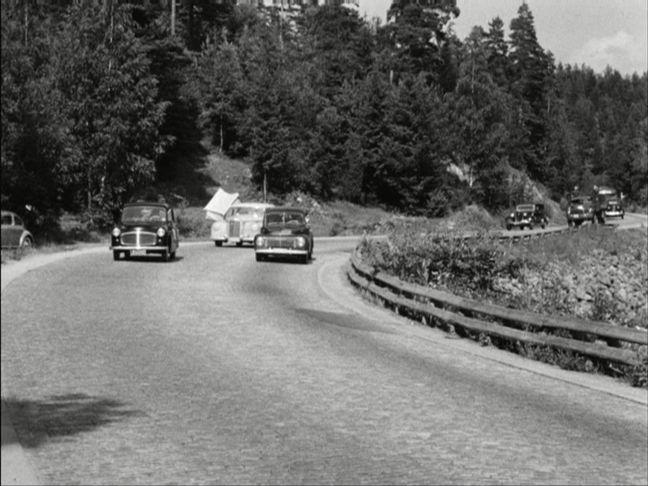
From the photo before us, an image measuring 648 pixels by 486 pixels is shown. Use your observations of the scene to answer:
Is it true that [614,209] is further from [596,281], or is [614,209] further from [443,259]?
[443,259]

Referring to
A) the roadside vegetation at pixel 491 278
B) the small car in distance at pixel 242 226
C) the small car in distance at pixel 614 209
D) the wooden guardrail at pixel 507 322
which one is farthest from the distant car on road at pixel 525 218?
the wooden guardrail at pixel 507 322

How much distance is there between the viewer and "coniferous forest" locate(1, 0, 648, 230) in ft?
8.23

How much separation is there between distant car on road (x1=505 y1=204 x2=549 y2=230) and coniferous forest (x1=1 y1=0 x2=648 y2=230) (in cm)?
341

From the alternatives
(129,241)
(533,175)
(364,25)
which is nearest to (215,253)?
(129,241)

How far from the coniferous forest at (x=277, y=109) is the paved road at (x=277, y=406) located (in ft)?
1.58

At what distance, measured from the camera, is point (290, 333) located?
48.0ft

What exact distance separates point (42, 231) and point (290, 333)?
12.4m

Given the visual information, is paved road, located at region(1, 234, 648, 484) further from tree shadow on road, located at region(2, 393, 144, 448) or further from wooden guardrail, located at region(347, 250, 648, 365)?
wooden guardrail, located at region(347, 250, 648, 365)

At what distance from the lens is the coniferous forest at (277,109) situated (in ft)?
→ 8.23

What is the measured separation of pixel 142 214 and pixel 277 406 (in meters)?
5.62

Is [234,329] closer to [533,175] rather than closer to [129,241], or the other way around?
[129,241]

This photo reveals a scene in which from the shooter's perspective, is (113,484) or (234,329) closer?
(113,484)

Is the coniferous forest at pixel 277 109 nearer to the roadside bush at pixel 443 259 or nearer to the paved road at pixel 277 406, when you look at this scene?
the paved road at pixel 277 406

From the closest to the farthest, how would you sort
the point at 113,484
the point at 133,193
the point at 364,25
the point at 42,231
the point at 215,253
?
the point at 42,231
the point at 133,193
the point at 113,484
the point at 215,253
the point at 364,25
